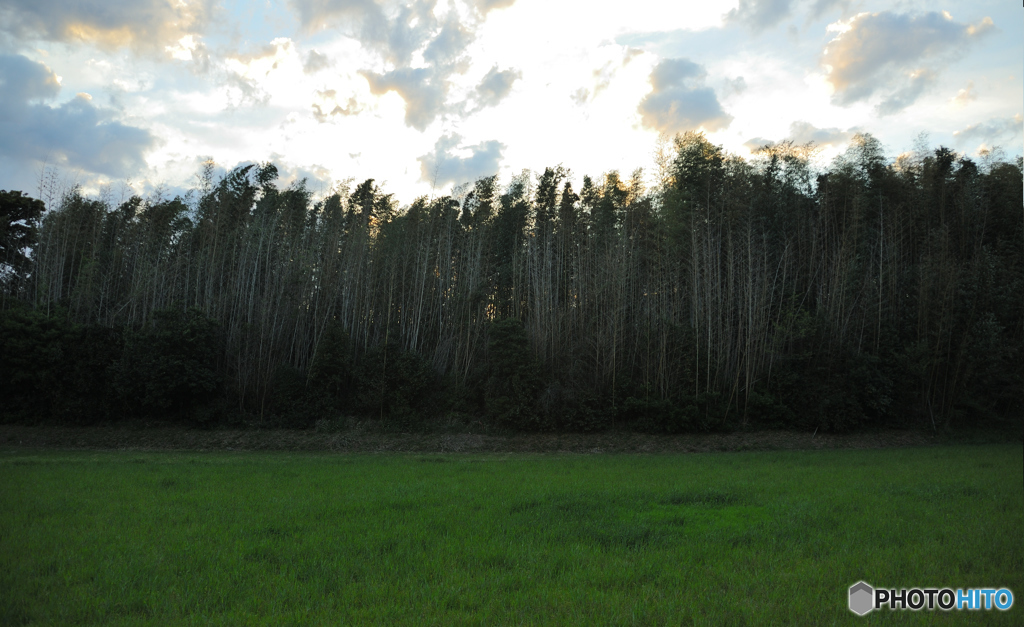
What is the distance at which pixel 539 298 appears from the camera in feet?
87.1

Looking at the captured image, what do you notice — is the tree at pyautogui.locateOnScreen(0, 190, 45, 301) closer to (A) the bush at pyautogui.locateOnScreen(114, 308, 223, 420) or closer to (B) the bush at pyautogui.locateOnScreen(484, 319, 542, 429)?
(A) the bush at pyautogui.locateOnScreen(114, 308, 223, 420)

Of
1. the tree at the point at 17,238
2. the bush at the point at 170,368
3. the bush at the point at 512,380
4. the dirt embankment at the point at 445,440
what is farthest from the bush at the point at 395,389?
the tree at the point at 17,238

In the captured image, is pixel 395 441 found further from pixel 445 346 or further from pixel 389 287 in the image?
pixel 389 287

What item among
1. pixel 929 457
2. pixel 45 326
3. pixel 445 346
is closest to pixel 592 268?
pixel 445 346

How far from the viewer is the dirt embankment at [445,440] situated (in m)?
21.2

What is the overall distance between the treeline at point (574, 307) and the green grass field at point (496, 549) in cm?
1257

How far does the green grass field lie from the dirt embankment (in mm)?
10411

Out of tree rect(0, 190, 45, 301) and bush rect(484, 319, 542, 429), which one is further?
tree rect(0, 190, 45, 301)

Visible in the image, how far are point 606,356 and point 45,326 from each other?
27.1 m

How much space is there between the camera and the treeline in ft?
75.8

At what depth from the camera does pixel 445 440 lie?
74.4 feet

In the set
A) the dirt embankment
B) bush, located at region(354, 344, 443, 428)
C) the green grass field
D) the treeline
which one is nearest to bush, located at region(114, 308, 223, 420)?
the treeline

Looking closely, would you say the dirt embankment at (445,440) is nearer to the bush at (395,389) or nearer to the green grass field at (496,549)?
the bush at (395,389)

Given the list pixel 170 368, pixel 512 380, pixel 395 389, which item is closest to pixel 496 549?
pixel 512 380
